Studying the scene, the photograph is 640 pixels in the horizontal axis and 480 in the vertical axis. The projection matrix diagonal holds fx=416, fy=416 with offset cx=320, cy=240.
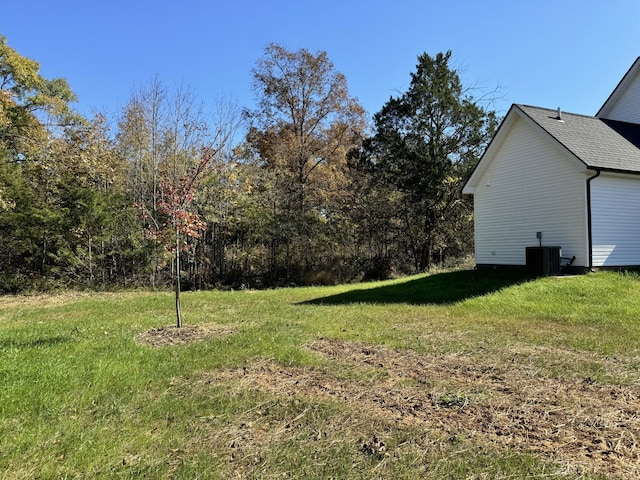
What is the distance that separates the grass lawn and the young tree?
12.7 metres

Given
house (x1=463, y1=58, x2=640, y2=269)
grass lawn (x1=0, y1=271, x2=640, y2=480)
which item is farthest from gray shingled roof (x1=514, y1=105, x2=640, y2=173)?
grass lawn (x1=0, y1=271, x2=640, y2=480)

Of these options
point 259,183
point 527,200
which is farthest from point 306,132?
point 527,200

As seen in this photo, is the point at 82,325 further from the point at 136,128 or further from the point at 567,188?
the point at 567,188

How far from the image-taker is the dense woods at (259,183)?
13359 mm

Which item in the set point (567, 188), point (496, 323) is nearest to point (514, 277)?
point (567, 188)

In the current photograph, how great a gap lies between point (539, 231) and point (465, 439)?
10470mm

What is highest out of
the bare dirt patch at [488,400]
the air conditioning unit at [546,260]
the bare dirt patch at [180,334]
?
the air conditioning unit at [546,260]

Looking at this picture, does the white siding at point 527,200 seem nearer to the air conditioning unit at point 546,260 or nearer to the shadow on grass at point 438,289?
the air conditioning unit at point 546,260

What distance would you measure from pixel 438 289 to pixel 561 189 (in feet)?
14.1

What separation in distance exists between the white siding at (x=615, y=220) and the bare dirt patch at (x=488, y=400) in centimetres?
812

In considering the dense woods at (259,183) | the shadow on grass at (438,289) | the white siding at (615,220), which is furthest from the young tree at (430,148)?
the white siding at (615,220)

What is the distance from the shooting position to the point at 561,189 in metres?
11.1

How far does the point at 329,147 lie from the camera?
19.2 m

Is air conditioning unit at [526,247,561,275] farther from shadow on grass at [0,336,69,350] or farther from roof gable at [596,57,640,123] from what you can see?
shadow on grass at [0,336,69,350]
